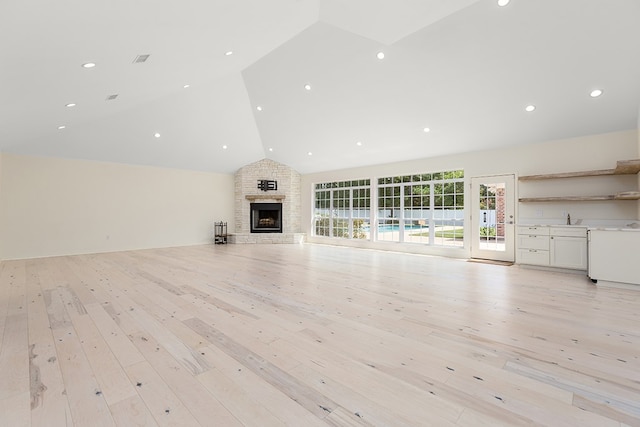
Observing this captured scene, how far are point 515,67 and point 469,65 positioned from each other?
64cm

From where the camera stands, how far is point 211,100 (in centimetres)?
666

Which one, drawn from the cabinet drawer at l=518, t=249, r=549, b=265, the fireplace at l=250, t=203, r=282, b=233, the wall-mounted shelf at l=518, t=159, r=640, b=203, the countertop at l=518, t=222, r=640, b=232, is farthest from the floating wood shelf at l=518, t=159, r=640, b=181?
the fireplace at l=250, t=203, r=282, b=233

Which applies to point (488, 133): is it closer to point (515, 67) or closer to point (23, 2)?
point (515, 67)

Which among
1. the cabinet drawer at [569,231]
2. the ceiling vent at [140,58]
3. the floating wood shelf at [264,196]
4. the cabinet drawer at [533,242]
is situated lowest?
the cabinet drawer at [533,242]

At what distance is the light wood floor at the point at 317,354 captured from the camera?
159 centimetres

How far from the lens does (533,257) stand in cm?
570

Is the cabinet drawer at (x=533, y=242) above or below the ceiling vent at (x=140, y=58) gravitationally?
below

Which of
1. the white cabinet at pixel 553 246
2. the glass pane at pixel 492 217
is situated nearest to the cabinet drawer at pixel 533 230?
the white cabinet at pixel 553 246

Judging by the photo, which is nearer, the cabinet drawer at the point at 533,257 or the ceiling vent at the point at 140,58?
the ceiling vent at the point at 140,58

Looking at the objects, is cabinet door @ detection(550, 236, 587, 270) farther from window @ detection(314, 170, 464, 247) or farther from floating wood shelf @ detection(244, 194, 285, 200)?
floating wood shelf @ detection(244, 194, 285, 200)

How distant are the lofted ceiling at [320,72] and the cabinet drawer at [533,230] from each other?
5.97ft

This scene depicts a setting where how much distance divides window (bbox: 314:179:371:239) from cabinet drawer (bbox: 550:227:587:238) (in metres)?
4.70

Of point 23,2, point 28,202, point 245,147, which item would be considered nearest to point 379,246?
point 245,147

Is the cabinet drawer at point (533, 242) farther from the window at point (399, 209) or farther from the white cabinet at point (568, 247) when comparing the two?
the window at point (399, 209)
